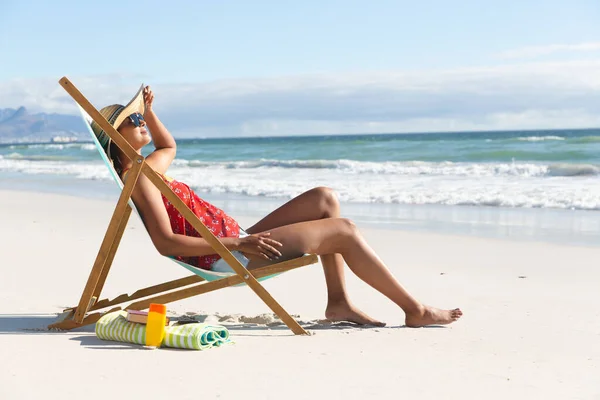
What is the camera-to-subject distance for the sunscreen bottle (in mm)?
3631

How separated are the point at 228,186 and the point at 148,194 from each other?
38.4ft

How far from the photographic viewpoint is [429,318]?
13.6 ft

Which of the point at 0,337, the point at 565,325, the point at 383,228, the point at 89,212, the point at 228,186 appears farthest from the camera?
the point at 228,186

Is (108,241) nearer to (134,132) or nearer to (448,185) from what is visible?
(134,132)

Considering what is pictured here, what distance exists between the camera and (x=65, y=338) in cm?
379

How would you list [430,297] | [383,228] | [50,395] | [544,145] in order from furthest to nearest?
[544,145] < [383,228] < [430,297] < [50,395]

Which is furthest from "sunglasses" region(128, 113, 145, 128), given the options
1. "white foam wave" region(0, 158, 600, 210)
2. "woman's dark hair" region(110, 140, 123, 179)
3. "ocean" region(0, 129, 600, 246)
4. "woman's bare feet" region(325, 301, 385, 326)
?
"white foam wave" region(0, 158, 600, 210)

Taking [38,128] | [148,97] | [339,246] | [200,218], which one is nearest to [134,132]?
[148,97]

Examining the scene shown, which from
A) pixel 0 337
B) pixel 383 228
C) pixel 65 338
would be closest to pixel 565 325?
pixel 65 338

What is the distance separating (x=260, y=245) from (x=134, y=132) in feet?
2.85

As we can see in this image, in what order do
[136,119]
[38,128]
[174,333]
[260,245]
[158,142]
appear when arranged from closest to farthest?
[174,333], [260,245], [136,119], [158,142], [38,128]

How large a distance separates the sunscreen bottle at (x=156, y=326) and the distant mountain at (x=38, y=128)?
7498cm

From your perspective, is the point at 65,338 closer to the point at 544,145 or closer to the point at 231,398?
the point at 231,398

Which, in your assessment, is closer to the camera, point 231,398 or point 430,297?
point 231,398
